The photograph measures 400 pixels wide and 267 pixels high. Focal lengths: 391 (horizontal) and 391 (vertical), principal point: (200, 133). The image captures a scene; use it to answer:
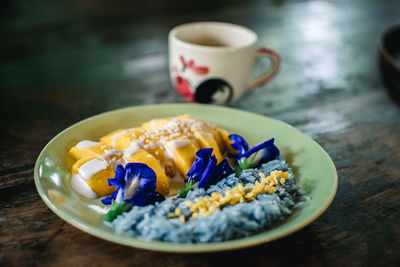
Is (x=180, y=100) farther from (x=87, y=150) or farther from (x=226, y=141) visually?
(x=87, y=150)

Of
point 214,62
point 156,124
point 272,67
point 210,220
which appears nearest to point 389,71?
point 272,67

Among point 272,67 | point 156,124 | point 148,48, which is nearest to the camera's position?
point 156,124

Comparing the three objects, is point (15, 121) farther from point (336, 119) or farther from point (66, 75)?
point (336, 119)

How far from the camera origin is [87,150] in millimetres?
708

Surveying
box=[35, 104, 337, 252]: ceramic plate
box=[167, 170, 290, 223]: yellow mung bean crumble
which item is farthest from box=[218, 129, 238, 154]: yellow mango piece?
box=[167, 170, 290, 223]: yellow mung bean crumble

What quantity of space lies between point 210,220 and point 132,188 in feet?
0.48

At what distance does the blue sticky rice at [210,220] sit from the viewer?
523 mm

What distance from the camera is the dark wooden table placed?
0.58 m

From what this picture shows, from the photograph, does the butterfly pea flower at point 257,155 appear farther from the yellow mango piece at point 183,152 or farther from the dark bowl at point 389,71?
the dark bowl at point 389,71

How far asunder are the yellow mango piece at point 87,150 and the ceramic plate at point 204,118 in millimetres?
19

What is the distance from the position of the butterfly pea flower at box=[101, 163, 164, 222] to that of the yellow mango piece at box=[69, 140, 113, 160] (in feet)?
0.28

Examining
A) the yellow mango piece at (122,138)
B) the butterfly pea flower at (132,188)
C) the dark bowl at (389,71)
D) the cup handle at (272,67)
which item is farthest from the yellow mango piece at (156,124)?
the dark bowl at (389,71)

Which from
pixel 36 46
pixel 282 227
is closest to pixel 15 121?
pixel 36 46

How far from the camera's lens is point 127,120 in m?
0.86
